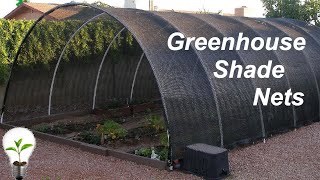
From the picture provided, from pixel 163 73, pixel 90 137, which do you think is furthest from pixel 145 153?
pixel 90 137

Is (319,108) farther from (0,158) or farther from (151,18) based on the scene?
(0,158)

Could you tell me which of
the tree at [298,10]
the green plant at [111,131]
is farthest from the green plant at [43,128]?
the tree at [298,10]

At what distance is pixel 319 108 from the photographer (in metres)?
14.1

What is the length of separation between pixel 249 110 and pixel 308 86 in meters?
3.91

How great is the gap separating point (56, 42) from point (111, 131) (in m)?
4.72

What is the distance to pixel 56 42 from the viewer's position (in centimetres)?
1441

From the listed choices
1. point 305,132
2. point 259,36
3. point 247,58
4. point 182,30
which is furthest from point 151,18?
point 305,132

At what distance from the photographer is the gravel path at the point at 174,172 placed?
8.50 meters

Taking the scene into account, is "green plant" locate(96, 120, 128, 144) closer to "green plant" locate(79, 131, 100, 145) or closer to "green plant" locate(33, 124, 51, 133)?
"green plant" locate(79, 131, 100, 145)

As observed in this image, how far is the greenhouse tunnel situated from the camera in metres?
9.50

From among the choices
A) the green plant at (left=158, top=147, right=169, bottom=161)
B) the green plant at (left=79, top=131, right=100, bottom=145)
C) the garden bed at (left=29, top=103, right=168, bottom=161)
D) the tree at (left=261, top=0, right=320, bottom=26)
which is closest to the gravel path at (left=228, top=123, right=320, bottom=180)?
the green plant at (left=158, top=147, right=169, bottom=161)

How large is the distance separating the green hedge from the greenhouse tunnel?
4 centimetres

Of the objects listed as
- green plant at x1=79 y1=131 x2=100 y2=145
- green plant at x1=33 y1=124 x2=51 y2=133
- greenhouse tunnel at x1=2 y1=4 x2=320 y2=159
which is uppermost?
greenhouse tunnel at x1=2 y1=4 x2=320 y2=159

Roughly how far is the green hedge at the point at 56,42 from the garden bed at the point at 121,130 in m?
2.23
